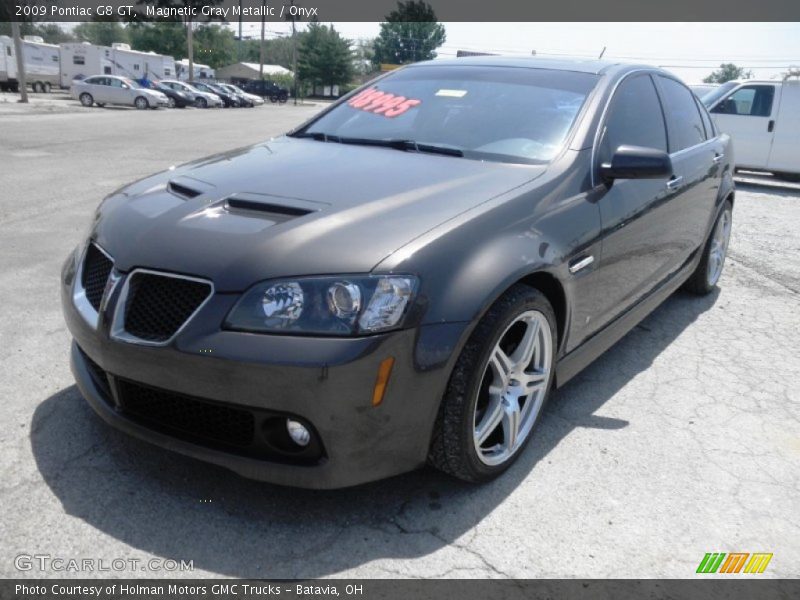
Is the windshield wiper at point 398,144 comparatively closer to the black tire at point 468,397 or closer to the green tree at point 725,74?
the black tire at point 468,397

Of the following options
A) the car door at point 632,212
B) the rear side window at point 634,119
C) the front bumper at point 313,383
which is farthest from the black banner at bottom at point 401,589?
the rear side window at point 634,119

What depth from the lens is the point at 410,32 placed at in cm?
10381

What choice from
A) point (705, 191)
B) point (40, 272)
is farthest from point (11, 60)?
point (705, 191)

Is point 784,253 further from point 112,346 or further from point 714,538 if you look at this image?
point 112,346

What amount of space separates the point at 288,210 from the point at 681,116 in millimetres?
3001

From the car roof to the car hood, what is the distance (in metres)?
0.99

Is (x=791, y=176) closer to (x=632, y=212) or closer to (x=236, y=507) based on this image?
(x=632, y=212)

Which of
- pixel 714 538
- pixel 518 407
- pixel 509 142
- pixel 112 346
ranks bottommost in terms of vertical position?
pixel 714 538

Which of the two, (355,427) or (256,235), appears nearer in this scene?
(355,427)

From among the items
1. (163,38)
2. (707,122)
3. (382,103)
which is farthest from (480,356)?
(163,38)

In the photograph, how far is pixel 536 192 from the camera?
2670 millimetres

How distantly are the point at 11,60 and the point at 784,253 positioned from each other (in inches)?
1604

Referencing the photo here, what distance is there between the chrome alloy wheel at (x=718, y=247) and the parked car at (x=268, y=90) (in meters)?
58.7

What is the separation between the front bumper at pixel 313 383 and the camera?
2.00 metres
